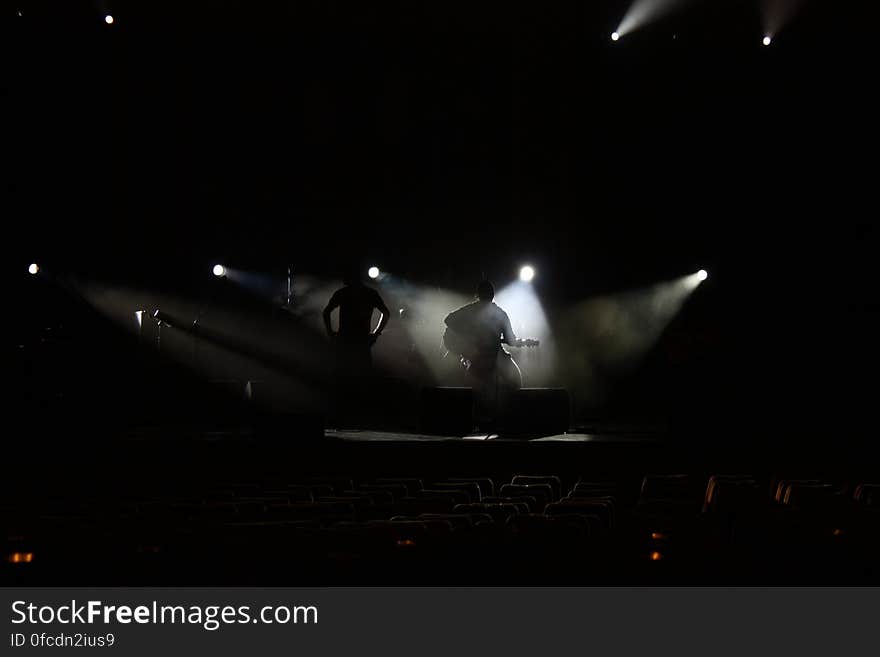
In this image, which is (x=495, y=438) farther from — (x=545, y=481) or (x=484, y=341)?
(x=484, y=341)

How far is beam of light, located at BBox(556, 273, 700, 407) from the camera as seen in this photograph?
44.8 ft

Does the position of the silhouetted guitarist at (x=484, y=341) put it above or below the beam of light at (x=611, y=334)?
below

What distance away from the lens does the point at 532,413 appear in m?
8.73

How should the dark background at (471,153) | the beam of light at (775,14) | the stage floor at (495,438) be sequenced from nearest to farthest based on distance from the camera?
the stage floor at (495,438) < the beam of light at (775,14) < the dark background at (471,153)

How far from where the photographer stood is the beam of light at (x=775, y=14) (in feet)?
35.1

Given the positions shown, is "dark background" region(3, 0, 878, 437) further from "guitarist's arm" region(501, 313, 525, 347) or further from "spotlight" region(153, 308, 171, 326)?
"guitarist's arm" region(501, 313, 525, 347)

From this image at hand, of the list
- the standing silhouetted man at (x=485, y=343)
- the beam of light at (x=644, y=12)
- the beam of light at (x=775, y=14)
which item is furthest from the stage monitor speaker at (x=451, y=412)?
the beam of light at (x=775, y=14)

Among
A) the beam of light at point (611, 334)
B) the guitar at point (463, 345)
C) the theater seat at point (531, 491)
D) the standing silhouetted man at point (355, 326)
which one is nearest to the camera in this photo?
the theater seat at point (531, 491)

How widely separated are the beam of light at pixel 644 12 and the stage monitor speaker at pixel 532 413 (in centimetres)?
506

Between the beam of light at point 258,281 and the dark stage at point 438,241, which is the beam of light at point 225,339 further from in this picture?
the beam of light at point 258,281

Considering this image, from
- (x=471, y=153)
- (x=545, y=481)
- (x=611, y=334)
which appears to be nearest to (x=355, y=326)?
(x=545, y=481)

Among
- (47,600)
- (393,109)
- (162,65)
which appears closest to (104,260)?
(162,65)

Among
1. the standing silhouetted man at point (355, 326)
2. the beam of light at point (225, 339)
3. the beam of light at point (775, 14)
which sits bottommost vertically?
the standing silhouetted man at point (355, 326)

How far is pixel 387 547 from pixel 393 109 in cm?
1046
